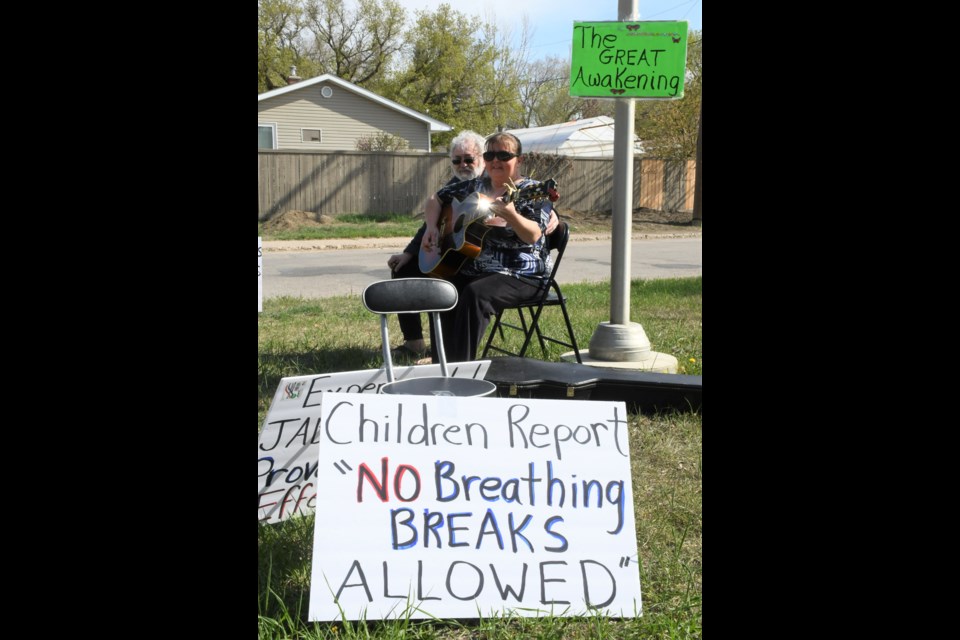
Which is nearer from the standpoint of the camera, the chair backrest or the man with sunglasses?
the chair backrest

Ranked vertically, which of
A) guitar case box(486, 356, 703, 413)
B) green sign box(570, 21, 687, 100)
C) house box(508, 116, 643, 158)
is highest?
house box(508, 116, 643, 158)

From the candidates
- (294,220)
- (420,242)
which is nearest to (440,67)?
(294,220)

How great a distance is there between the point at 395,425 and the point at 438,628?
534mm

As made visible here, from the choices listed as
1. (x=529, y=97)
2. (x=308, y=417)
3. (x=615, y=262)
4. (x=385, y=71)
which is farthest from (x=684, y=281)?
(x=529, y=97)

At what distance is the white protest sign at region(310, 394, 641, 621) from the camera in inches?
86.1

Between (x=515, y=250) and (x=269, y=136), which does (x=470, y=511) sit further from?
(x=269, y=136)

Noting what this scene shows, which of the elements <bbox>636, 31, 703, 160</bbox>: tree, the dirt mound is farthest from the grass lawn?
<bbox>636, 31, 703, 160</bbox>: tree

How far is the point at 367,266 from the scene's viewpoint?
12352mm

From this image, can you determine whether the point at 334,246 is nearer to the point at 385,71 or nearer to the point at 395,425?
the point at 395,425

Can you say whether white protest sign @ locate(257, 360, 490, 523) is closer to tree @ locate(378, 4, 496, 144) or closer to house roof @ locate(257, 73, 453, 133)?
house roof @ locate(257, 73, 453, 133)

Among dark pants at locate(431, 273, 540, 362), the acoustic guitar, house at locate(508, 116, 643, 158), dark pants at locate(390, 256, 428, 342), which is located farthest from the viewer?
house at locate(508, 116, 643, 158)

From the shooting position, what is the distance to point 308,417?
2773 mm

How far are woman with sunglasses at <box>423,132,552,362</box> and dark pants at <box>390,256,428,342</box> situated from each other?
52 cm

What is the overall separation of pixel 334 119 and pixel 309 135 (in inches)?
36.4
